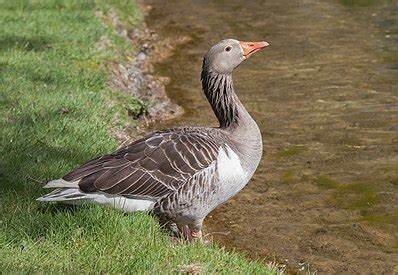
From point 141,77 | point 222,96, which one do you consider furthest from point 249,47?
point 141,77

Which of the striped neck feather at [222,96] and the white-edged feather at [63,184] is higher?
the striped neck feather at [222,96]

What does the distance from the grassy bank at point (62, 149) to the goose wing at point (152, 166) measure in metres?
0.27

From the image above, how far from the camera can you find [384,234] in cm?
896

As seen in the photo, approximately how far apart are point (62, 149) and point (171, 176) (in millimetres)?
2121

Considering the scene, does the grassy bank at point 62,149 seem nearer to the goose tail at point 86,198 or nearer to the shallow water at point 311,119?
the goose tail at point 86,198

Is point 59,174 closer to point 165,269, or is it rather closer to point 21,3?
point 165,269

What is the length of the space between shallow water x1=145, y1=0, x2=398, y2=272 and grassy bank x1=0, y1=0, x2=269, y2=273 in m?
1.62

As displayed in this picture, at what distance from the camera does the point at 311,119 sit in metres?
12.8

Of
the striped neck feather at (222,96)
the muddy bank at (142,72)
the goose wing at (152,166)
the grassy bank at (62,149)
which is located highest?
the striped neck feather at (222,96)

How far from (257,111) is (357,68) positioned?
10.2 ft

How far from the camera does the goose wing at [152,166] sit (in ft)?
23.9

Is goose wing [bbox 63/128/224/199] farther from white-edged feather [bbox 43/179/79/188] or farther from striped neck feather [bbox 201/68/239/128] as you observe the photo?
striped neck feather [bbox 201/68/239/128]

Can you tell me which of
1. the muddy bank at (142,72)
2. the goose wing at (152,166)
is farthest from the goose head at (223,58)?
the muddy bank at (142,72)

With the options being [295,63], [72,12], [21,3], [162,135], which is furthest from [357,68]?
[162,135]
